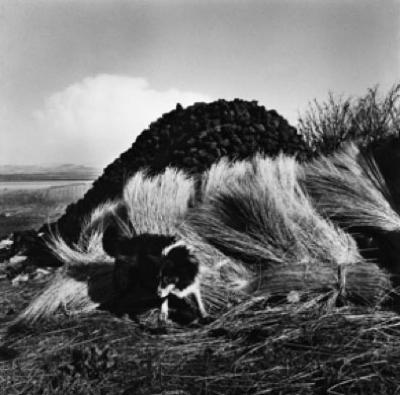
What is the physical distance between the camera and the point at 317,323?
2.50m

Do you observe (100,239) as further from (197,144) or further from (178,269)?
(197,144)

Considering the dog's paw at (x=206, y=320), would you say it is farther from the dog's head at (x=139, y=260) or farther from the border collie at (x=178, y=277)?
the dog's head at (x=139, y=260)

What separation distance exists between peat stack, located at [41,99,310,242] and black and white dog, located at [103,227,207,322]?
1019 mm

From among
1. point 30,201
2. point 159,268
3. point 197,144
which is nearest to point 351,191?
point 197,144

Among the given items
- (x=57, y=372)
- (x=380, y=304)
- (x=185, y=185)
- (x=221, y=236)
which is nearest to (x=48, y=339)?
(x=57, y=372)

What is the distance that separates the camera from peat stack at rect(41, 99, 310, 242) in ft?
13.1

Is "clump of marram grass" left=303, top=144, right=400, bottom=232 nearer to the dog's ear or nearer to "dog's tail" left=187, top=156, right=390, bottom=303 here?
"dog's tail" left=187, top=156, right=390, bottom=303

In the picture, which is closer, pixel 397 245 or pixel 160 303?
pixel 160 303

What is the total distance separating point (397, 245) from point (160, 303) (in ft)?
4.93

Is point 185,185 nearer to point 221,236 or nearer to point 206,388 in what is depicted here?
point 221,236

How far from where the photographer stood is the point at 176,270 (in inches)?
108

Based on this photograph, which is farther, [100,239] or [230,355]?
[100,239]

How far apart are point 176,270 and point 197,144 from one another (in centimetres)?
153

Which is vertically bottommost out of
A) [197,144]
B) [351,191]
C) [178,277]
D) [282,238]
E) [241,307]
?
[241,307]
